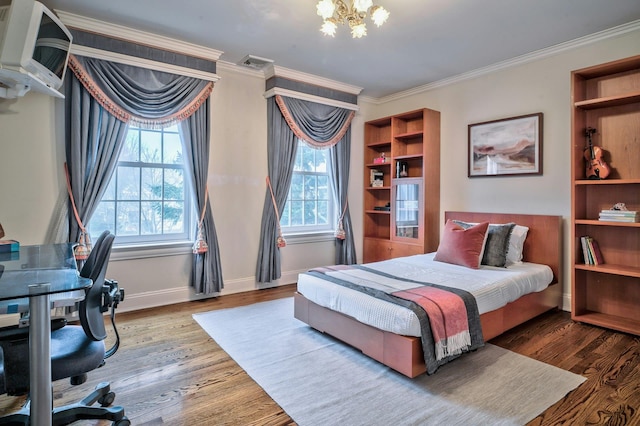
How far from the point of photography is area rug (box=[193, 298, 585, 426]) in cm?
185

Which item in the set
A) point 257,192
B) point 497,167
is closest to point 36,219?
point 257,192

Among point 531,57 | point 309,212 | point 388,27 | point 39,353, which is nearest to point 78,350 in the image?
point 39,353

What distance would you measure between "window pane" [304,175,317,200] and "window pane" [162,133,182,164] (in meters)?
1.69

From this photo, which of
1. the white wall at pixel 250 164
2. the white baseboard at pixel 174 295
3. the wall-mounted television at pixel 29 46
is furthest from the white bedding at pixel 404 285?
the wall-mounted television at pixel 29 46

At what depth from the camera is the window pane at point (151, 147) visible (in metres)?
3.65

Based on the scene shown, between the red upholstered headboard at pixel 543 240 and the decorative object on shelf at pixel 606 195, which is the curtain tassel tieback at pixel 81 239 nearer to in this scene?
the red upholstered headboard at pixel 543 240

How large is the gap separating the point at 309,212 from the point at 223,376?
9.44ft

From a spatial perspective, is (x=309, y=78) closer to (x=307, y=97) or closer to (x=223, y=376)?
(x=307, y=97)

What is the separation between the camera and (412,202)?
4617 millimetres

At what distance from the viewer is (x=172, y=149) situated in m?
3.82

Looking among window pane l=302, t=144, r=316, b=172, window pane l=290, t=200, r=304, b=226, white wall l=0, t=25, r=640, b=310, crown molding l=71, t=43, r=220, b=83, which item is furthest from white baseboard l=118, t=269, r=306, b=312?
crown molding l=71, t=43, r=220, b=83

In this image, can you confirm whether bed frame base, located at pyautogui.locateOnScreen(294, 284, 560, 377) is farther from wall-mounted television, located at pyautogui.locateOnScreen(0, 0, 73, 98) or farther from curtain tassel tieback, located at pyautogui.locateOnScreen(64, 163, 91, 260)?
wall-mounted television, located at pyautogui.locateOnScreen(0, 0, 73, 98)

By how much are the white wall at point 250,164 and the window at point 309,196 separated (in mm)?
302

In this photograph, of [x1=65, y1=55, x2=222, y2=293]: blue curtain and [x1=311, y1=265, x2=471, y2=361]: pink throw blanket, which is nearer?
[x1=311, y1=265, x2=471, y2=361]: pink throw blanket
